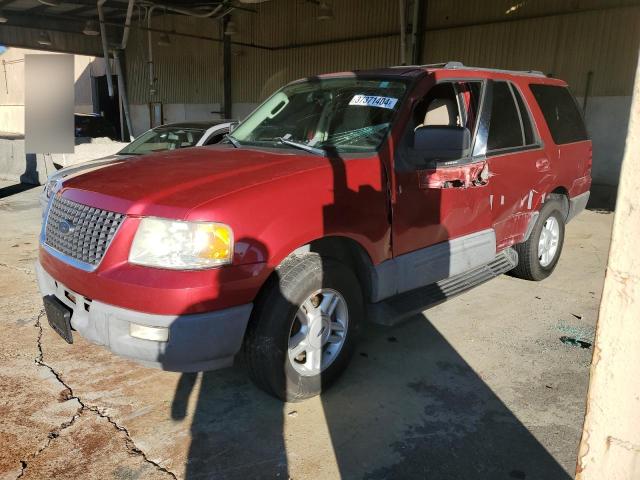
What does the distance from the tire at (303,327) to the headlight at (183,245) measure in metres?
0.41

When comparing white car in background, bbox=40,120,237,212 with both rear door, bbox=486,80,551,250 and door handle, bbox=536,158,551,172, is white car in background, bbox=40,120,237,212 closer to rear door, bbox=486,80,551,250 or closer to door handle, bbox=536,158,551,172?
rear door, bbox=486,80,551,250

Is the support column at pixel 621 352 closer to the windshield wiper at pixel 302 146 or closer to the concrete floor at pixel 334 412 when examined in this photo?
the concrete floor at pixel 334 412

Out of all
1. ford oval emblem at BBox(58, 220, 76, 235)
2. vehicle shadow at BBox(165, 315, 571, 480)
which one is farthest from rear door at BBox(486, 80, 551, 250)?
ford oval emblem at BBox(58, 220, 76, 235)

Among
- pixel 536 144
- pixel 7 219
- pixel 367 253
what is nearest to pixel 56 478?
pixel 367 253

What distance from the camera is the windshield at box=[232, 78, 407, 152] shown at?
361 centimetres

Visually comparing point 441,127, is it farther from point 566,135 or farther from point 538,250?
point 566,135

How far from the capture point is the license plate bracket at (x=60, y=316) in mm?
2918

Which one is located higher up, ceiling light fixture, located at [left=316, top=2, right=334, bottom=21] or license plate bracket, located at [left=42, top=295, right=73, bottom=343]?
ceiling light fixture, located at [left=316, top=2, right=334, bottom=21]

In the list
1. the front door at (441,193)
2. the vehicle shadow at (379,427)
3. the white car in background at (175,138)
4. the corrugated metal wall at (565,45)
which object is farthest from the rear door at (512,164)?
the corrugated metal wall at (565,45)

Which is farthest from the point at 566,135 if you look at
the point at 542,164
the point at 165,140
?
the point at 165,140

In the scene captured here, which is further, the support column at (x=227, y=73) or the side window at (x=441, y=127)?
the support column at (x=227, y=73)

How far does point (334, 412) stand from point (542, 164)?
10.6 ft

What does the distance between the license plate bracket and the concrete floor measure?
471 millimetres

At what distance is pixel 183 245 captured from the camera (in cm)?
259
